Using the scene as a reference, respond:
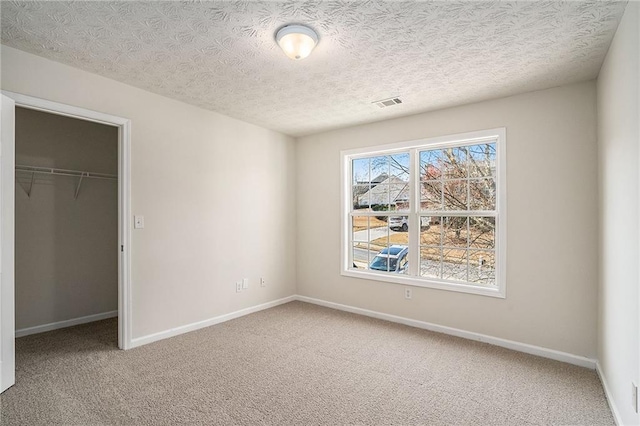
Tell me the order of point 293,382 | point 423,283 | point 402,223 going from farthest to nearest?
point 402,223 → point 423,283 → point 293,382

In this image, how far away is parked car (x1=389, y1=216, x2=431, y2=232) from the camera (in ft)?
12.5

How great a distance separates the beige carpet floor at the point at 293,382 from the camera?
81.3 inches

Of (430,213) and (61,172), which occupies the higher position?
(61,172)

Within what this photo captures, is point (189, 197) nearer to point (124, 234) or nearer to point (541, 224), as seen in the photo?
point (124, 234)

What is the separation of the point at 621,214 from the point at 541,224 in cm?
106

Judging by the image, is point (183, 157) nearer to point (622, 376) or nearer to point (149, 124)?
point (149, 124)

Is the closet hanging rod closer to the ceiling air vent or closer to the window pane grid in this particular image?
the window pane grid

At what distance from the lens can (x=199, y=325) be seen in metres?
3.64

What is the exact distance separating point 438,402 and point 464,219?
1.96m

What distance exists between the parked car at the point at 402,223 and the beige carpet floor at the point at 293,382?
1.22m

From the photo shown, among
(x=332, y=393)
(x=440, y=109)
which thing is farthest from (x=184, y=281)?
(x=440, y=109)

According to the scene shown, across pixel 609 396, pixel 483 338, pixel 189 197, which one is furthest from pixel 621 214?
pixel 189 197

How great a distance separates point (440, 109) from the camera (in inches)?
141

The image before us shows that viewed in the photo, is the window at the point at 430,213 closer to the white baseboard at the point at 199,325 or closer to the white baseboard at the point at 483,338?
the white baseboard at the point at 483,338
